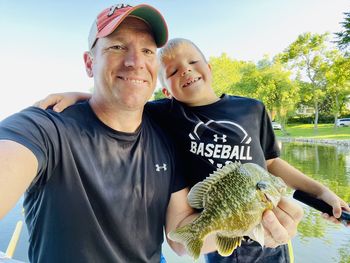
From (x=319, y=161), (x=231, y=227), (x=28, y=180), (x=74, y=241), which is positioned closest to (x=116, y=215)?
(x=74, y=241)

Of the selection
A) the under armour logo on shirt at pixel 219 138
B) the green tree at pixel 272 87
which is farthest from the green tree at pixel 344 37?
the under armour logo on shirt at pixel 219 138

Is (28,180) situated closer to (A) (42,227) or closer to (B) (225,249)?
(A) (42,227)

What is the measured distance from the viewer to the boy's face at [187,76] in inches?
103

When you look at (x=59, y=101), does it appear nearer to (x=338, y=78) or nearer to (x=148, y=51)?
(x=148, y=51)

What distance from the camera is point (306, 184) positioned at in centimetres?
255

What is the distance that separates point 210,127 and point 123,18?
106cm

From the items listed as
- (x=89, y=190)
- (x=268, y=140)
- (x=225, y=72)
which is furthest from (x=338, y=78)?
(x=89, y=190)

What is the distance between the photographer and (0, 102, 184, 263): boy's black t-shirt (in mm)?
1598

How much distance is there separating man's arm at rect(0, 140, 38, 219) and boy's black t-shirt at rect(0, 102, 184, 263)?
0.05 metres

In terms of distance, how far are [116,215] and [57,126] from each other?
61 cm

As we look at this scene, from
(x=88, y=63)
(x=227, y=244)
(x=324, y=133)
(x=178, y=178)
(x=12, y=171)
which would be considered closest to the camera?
(x=12, y=171)

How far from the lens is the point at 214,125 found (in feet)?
7.95

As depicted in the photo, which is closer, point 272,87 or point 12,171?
point 12,171

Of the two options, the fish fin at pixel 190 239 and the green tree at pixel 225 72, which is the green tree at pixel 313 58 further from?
the fish fin at pixel 190 239
